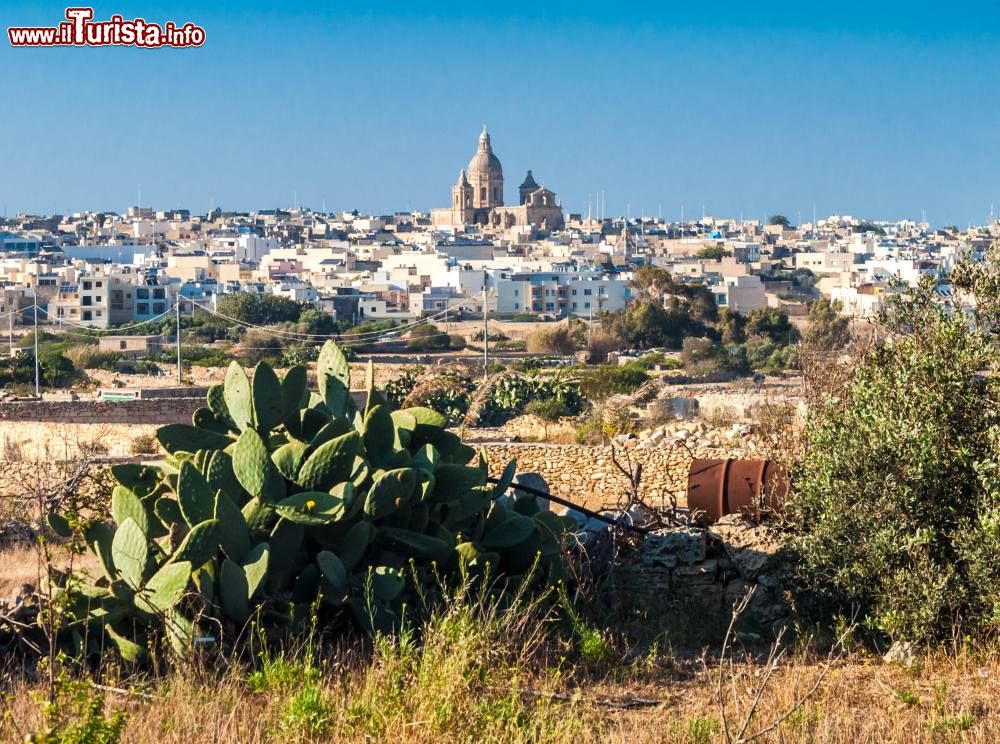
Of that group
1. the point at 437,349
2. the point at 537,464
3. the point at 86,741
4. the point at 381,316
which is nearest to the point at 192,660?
the point at 86,741

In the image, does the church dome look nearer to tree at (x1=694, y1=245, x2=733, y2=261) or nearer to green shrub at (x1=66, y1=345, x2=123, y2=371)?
tree at (x1=694, y1=245, x2=733, y2=261)

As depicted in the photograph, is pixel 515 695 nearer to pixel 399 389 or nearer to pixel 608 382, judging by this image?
pixel 399 389

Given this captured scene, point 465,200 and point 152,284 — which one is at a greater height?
point 465,200

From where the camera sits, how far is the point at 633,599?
22.6ft

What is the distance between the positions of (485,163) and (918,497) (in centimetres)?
14723

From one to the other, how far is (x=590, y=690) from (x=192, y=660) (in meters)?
1.43

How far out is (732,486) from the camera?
8.12 m

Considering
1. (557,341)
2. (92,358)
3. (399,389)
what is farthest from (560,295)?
(399,389)

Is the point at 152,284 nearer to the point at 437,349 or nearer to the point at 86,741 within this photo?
the point at 437,349

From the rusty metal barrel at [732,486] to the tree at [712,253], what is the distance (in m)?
89.2

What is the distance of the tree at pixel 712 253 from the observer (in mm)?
99375

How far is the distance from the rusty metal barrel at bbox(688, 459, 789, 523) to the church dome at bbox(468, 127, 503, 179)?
143620mm

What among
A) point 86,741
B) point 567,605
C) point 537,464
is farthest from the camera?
point 537,464

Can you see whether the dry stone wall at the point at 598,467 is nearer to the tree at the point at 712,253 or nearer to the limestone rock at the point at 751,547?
the limestone rock at the point at 751,547
